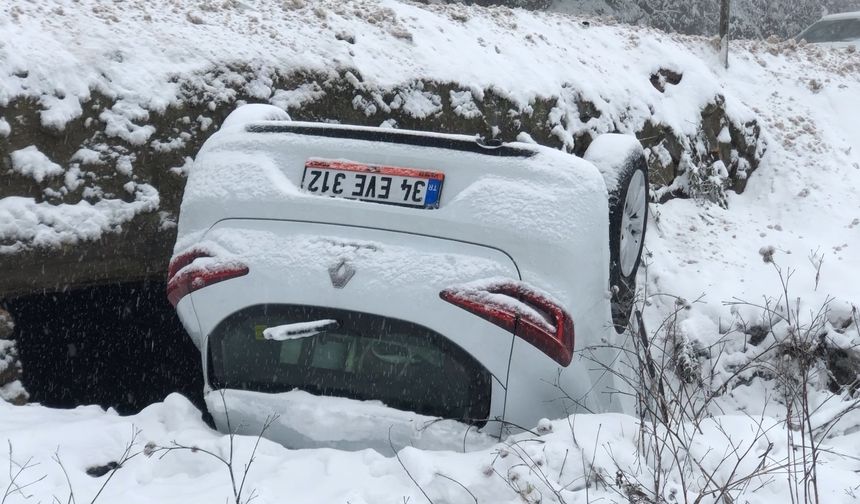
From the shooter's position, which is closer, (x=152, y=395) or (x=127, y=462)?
(x=127, y=462)

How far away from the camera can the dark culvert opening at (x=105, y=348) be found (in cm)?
448

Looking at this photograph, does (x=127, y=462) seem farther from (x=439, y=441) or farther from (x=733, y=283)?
(x=733, y=283)

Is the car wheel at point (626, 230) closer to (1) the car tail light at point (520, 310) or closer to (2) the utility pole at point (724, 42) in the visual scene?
(1) the car tail light at point (520, 310)

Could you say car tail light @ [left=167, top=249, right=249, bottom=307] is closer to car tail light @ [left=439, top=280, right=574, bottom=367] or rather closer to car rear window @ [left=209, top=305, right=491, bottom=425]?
car rear window @ [left=209, top=305, right=491, bottom=425]

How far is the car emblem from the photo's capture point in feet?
8.66

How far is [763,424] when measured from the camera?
2.82 meters

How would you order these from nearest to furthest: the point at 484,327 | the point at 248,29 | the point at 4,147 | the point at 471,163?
the point at 484,327 → the point at 471,163 → the point at 4,147 → the point at 248,29

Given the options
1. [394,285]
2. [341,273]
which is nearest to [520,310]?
[394,285]

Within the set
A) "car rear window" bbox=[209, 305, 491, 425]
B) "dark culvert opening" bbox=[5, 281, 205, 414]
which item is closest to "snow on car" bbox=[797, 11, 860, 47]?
"dark culvert opening" bbox=[5, 281, 205, 414]

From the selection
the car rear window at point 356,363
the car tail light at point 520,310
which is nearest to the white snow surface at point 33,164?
the car rear window at point 356,363

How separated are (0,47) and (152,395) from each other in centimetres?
230

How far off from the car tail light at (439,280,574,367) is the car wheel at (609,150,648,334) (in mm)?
495

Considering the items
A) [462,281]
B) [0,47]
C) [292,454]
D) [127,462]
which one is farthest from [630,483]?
[0,47]

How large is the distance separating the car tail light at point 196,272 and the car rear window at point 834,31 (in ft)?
46.1
